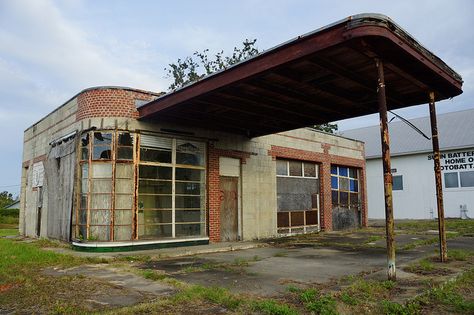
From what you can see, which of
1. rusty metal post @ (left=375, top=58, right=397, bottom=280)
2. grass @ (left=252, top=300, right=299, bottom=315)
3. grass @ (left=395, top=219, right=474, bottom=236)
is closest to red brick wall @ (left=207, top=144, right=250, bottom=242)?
rusty metal post @ (left=375, top=58, right=397, bottom=280)

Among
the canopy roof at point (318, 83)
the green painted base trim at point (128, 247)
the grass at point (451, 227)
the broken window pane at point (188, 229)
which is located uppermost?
the canopy roof at point (318, 83)

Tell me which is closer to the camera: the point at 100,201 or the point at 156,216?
the point at 100,201

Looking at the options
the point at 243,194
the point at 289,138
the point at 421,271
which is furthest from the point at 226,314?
the point at 289,138

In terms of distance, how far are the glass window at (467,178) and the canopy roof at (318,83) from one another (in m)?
18.6

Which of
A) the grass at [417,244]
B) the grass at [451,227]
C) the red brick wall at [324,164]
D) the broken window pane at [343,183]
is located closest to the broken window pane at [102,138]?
the red brick wall at [324,164]

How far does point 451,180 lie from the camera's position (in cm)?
2748

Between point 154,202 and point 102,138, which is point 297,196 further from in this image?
point 102,138

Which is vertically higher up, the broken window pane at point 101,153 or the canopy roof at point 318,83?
the canopy roof at point 318,83

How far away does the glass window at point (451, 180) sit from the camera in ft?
89.6

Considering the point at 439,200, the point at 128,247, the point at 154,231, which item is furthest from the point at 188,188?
the point at 439,200

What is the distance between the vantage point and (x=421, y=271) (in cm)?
791

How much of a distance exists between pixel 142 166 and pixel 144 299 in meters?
6.72

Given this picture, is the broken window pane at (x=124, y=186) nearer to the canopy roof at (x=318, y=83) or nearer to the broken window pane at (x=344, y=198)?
the canopy roof at (x=318, y=83)

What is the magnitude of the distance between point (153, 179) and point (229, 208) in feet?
11.4
